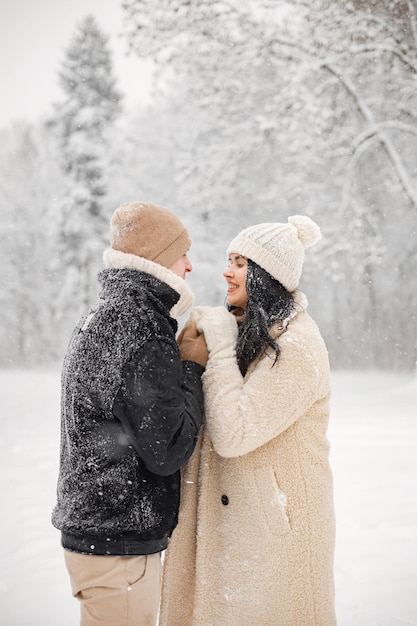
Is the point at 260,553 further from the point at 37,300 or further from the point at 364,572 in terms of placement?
the point at 37,300

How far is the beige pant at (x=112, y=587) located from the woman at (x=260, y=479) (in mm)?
357

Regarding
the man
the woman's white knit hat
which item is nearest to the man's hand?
the man

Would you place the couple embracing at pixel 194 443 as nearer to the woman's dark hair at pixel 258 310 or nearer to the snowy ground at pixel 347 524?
the woman's dark hair at pixel 258 310

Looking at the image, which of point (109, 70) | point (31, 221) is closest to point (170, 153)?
point (109, 70)

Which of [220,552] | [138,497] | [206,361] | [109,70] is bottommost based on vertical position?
[220,552]

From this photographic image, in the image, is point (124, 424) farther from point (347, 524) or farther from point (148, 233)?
point (347, 524)

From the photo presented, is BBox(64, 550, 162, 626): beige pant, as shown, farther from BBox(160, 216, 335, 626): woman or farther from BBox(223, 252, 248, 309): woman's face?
BBox(223, 252, 248, 309): woman's face

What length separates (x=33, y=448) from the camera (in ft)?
30.7

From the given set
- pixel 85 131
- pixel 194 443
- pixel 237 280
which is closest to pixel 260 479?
pixel 194 443

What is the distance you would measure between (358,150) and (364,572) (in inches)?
415

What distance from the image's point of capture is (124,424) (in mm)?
2145

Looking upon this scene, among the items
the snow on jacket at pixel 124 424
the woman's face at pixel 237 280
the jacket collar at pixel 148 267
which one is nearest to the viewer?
the snow on jacket at pixel 124 424

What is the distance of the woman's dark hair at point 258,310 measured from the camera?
255 cm

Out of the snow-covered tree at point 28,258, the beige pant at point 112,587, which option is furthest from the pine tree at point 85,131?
the beige pant at point 112,587
